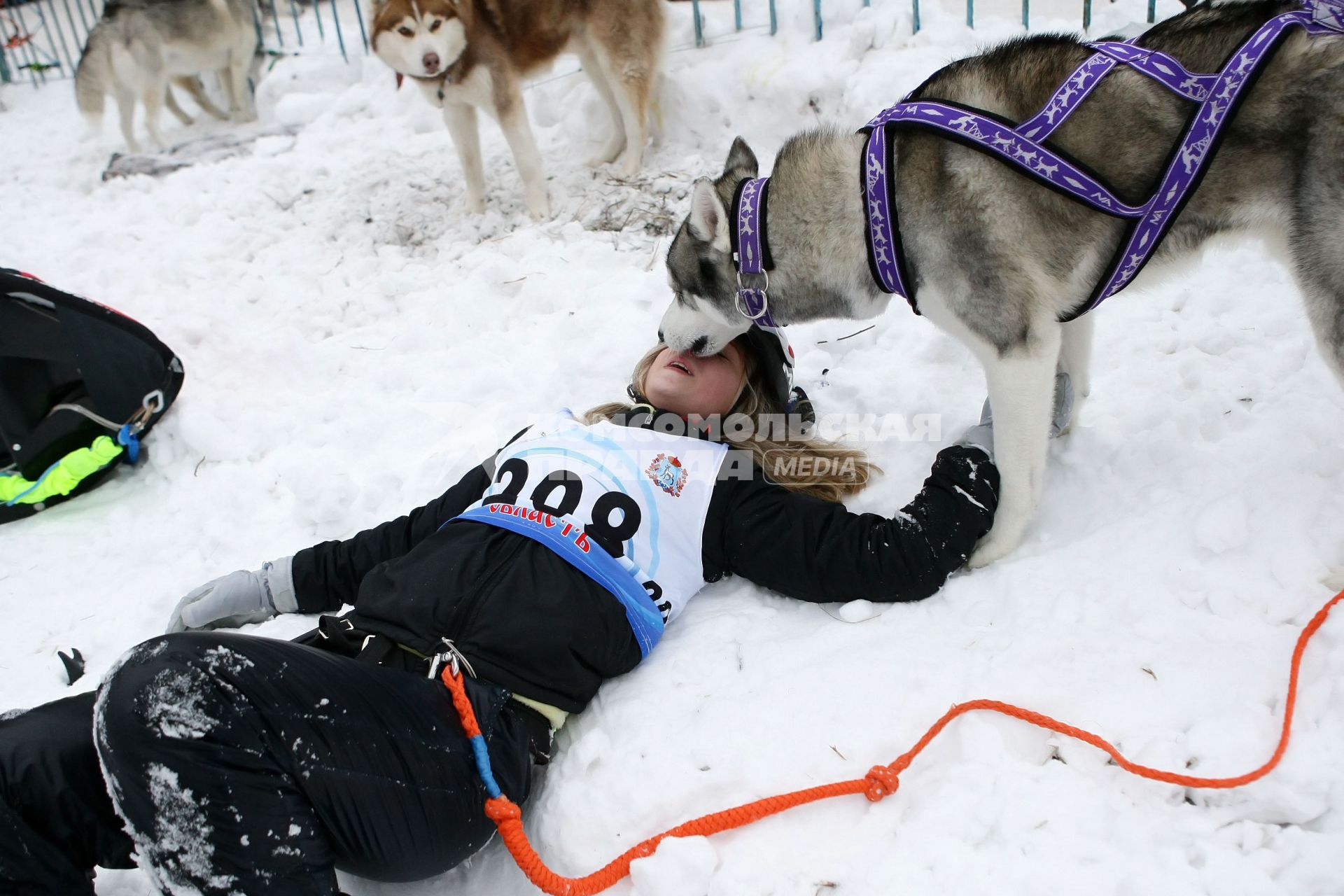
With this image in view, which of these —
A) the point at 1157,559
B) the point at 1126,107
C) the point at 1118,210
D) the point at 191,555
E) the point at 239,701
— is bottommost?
the point at 191,555

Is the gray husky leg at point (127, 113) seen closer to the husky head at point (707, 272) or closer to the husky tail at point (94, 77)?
A: the husky tail at point (94, 77)

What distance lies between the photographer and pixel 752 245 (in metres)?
2.61

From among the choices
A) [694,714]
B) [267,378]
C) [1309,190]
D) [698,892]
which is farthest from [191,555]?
[1309,190]

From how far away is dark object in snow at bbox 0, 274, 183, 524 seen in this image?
390 cm

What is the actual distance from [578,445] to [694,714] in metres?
0.90

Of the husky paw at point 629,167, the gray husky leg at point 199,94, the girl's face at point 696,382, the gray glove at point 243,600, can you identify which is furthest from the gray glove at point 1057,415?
the gray husky leg at point 199,94

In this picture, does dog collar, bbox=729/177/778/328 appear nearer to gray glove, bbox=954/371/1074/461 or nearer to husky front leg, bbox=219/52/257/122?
gray glove, bbox=954/371/1074/461

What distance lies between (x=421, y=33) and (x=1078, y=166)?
4.66 meters

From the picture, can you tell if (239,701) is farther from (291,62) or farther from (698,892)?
(291,62)

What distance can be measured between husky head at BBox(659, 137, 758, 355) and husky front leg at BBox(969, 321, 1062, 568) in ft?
2.74

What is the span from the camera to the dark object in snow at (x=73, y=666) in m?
2.85

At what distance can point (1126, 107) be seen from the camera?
223cm

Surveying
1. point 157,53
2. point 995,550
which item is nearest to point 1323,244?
point 995,550

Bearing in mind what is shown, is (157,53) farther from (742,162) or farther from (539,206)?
(742,162)
